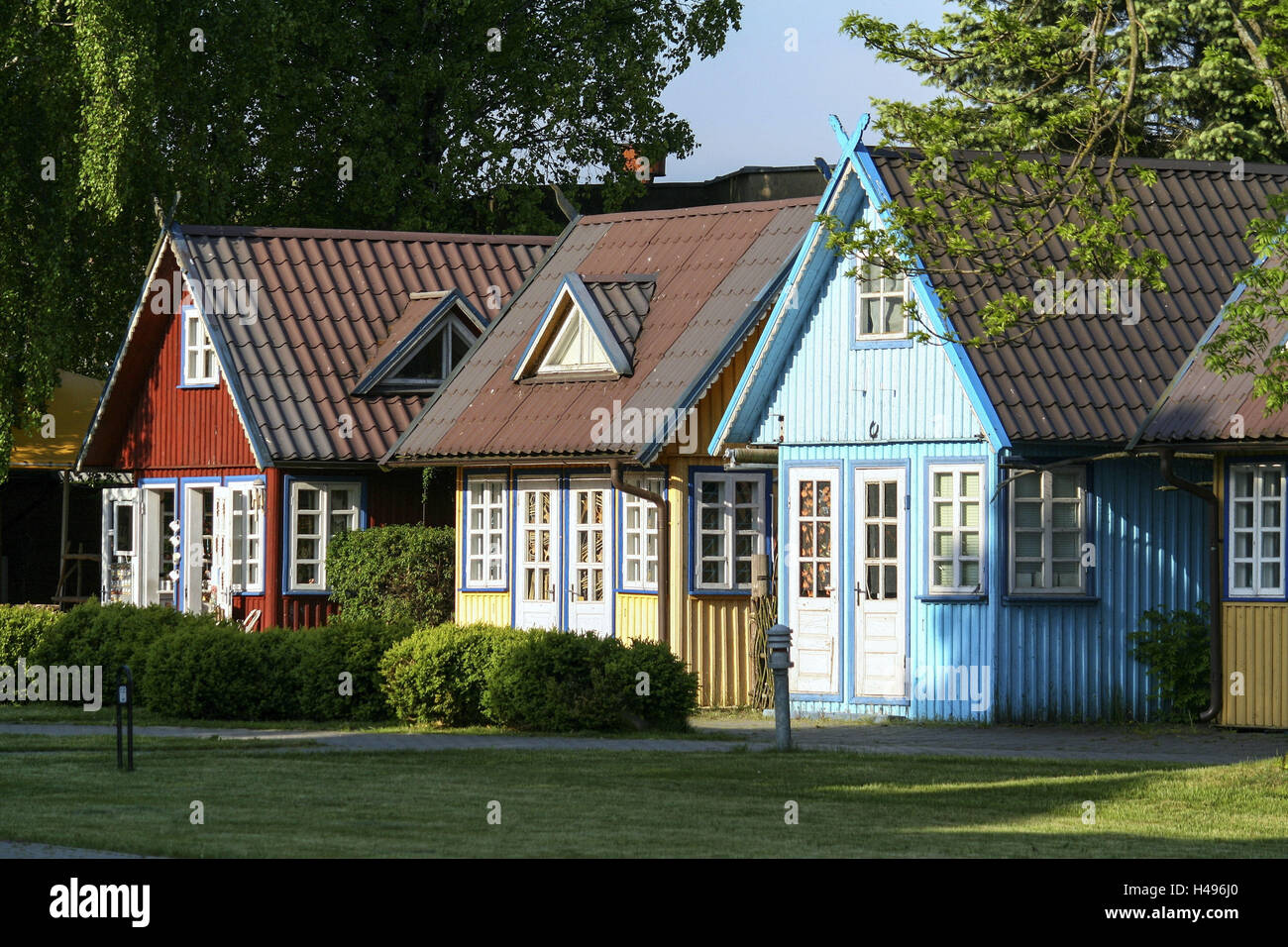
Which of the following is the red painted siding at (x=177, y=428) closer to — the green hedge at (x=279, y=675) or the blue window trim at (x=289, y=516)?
the blue window trim at (x=289, y=516)

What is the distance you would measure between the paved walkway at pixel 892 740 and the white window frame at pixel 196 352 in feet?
35.4

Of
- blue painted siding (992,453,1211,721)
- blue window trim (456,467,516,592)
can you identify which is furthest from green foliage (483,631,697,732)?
blue window trim (456,467,516,592)

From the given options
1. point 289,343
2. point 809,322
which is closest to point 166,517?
point 289,343

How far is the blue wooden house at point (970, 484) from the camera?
23828mm

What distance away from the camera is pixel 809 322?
1016 inches

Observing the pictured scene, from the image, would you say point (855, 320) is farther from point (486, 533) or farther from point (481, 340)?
point (481, 340)

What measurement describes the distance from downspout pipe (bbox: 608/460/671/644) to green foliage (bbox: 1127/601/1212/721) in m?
5.69

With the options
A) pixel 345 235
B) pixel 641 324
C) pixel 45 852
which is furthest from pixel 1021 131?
pixel 345 235

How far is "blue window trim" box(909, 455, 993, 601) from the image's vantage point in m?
24.0

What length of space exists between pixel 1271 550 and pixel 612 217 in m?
12.3

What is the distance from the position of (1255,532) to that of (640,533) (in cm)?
776

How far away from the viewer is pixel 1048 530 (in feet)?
79.2

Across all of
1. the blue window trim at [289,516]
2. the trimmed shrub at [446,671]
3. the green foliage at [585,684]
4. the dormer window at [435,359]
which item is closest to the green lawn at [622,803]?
the green foliage at [585,684]

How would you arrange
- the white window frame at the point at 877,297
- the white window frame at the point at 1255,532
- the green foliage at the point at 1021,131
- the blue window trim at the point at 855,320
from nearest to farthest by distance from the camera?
the green foliage at the point at 1021,131 < the white window frame at the point at 1255,532 < the white window frame at the point at 877,297 < the blue window trim at the point at 855,320
